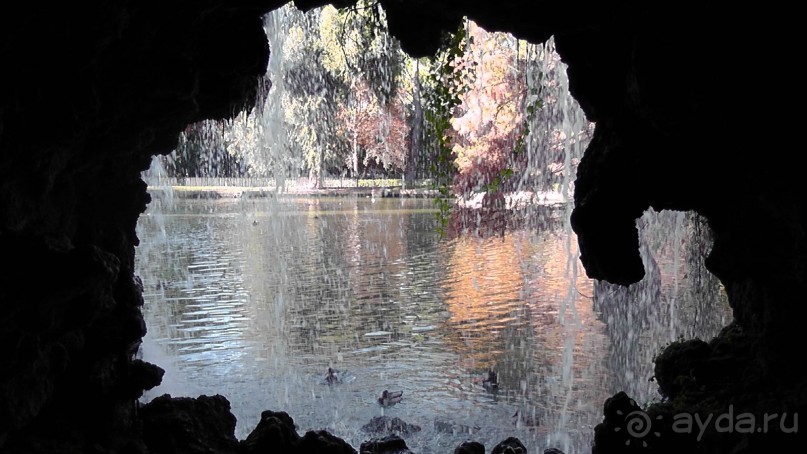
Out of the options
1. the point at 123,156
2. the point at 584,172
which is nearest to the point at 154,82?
the point at 123,156

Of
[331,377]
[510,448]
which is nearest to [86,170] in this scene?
[510,448]

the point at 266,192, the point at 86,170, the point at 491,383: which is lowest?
the point at 491,383

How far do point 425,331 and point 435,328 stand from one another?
0.62 feet

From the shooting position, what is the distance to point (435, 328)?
10633mm

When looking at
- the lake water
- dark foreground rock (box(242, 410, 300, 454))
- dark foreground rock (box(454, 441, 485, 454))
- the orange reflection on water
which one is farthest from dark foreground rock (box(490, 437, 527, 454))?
dark foreground rock (box(242, 410, 300, 454))

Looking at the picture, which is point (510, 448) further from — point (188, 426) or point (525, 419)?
point (188, 426)

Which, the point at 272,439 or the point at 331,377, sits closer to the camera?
the point at 272,439

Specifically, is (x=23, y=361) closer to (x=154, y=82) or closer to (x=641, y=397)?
(x=154, y=82)

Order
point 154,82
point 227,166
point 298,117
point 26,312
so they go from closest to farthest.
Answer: point 26,312, point 154,82, point 298,117, point 227,166

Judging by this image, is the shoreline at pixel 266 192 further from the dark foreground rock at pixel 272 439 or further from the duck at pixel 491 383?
the dark foreground rock at pixel 272 439

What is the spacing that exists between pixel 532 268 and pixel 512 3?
11132 mm

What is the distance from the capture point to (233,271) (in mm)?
15359

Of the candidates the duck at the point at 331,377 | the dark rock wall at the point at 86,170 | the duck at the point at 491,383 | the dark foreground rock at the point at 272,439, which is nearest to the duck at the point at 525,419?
the duck at the point at 491,383

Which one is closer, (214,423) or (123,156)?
(123,156)
